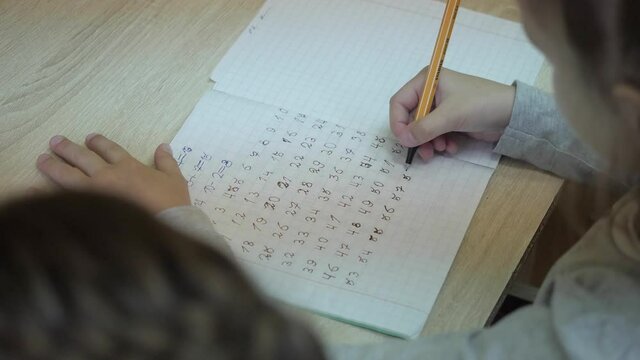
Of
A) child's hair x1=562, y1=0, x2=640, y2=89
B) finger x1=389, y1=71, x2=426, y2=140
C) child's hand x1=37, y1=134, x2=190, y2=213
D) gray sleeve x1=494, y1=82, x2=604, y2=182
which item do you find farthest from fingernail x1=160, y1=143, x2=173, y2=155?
child's hair x1=562, y1=0, x2=640, y2=89

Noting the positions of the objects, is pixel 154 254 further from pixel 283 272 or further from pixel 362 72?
pixel 362 72

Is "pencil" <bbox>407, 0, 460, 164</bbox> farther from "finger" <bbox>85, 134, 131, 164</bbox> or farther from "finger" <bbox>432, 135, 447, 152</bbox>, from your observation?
"finger" <bbox>85, 134, 131, 164</bbox>

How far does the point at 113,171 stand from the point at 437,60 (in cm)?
35

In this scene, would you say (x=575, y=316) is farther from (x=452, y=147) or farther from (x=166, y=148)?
(x=166, y=148)

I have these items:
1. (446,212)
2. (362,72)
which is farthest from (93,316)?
(362,72)

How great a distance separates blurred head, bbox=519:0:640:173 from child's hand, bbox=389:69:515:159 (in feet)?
0.71

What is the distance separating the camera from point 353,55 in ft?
3.56

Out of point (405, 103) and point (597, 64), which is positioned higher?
point (597, 64)

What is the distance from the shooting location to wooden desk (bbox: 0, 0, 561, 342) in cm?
86

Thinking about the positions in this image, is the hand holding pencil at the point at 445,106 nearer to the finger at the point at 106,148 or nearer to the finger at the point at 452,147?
the finger at the point at 452,147

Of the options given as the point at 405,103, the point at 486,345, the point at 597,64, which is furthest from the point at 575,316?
the point at 405,103

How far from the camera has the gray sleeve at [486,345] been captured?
0.76 meters

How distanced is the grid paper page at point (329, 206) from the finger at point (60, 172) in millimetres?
101

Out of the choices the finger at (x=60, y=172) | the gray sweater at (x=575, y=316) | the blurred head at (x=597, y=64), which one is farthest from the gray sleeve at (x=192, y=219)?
the blurred head at (x=597, y=64)
